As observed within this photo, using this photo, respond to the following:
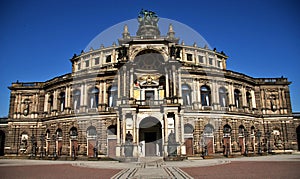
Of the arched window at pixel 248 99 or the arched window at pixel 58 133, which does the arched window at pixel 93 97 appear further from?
the arched window at pixel 248 99

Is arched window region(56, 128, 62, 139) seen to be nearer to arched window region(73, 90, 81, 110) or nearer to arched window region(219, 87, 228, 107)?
arched window region(73, 90, 81, 110)

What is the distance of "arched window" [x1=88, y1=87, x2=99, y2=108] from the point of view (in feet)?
132

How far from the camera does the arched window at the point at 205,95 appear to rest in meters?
40.1

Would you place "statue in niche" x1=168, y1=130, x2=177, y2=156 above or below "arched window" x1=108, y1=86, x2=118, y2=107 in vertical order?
below

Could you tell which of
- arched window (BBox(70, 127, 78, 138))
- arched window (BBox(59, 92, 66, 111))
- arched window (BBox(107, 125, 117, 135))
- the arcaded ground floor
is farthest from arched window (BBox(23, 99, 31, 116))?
the arcaded ground floor

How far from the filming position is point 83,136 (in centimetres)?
3888

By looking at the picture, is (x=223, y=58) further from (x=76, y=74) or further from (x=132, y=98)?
(x=76, y=74)

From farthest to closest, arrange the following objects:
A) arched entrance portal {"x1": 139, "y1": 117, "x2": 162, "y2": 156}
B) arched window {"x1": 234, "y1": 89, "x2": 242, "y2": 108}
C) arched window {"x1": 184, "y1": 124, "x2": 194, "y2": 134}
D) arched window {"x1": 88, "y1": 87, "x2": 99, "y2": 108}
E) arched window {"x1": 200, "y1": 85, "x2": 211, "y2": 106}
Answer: arched window {"x1": 234, "y1": 89, "x2": 242, "y2": 108} < arched window {"x1": 88, "y1": 87, "x2": 99, "y2": 108} < arched window {"x1": 200, "y1": 85, "x2": 211, "y2": 106} < arched window {"x1": 184, "y1": 124, "x2": 194, "y2": 134} < arched entrance portal {"x1": 139, "y1": 117, "x2": 162, "y2": 156}

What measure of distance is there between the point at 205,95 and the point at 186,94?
3563mm

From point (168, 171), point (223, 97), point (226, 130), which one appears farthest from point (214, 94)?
point (168, 171)

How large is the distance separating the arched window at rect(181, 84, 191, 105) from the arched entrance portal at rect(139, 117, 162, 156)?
737 centimetres

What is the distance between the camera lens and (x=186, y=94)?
39281mm

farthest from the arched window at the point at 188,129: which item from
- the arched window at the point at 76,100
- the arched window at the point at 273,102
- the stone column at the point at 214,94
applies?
the arched window at the point at 273,102

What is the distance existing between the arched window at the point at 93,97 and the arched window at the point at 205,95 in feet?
58.3
